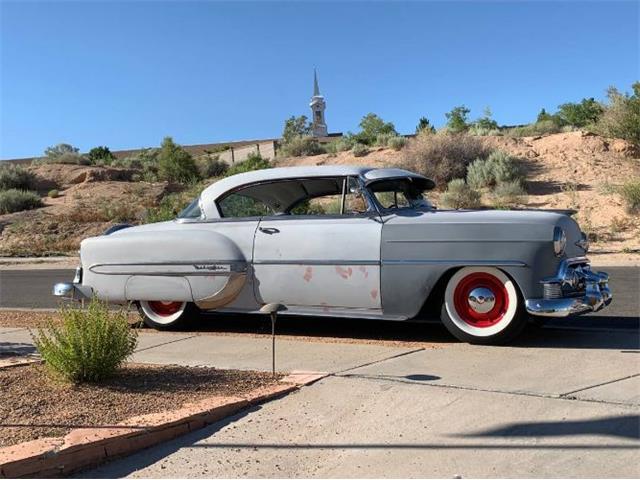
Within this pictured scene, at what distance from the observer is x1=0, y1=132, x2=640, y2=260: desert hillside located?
21.2 metres

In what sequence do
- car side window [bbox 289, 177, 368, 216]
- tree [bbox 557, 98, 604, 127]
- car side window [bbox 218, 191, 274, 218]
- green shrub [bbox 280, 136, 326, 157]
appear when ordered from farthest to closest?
tree [bbox 557, 98, 604, 127] < green shrub [bbox 280, 136, 326, 157] < car side window [bbox 218, 191, 274, 218] < car side window [bbox 289, 177, 368, 216]

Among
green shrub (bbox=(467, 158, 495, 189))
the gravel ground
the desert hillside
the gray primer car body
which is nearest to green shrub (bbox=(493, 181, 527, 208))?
the desert hillside

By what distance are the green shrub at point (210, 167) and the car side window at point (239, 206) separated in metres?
32.9

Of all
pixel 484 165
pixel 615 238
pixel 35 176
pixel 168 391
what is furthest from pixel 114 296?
pixel 35 176

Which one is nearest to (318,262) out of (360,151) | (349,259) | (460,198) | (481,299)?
(349,259)

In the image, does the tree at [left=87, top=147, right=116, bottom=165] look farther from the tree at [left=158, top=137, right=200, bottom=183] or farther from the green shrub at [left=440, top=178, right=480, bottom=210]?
the green shrub at [left=440, top=178, right=480, bottom=210]

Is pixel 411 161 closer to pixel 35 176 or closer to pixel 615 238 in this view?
pixel 615 238

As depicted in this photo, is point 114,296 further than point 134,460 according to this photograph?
Yes

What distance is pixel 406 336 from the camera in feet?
23.9

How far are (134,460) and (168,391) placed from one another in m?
1.19

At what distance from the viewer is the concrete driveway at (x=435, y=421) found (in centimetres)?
379

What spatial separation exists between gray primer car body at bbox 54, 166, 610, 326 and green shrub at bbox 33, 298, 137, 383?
6.67ft

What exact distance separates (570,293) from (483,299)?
77 centimetres

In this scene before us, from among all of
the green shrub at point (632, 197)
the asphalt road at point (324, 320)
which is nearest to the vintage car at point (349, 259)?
the asphalt road at point (324, 320)
